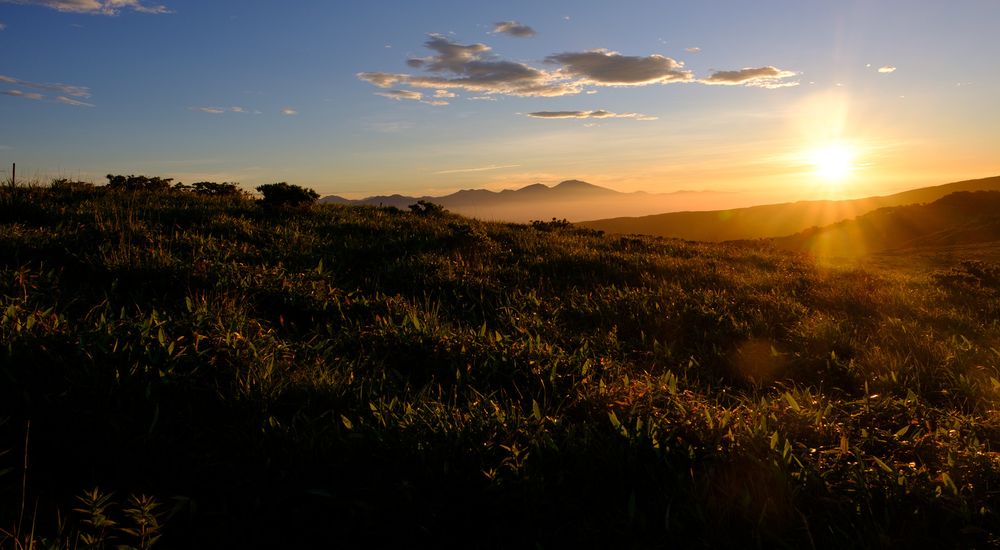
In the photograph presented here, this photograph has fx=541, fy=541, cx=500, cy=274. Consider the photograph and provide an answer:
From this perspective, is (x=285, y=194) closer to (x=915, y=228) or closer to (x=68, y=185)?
(x=68, y=185)

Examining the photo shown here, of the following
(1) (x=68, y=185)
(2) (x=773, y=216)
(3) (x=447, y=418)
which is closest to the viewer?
(3) (x=447, y=418)

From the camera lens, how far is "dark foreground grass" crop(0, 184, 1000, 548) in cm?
258

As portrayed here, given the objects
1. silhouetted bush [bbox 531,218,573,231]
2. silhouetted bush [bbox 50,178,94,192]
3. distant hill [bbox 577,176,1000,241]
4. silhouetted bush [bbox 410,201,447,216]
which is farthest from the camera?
distant hill [bbox 577,176,1000,241]

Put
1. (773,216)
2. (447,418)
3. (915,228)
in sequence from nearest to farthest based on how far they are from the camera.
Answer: (447,418)
(915,228)
(773,216)

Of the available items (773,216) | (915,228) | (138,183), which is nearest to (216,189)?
(138,183)

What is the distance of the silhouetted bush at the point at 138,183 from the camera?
12.6 metres

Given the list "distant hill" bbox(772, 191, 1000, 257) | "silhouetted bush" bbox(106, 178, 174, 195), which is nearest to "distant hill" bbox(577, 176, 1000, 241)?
"distant hill" bbox(772, 191, 1000, 257)

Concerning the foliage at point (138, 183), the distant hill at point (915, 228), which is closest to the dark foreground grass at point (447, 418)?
the foliage at point (138, 183)

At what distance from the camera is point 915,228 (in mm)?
30172

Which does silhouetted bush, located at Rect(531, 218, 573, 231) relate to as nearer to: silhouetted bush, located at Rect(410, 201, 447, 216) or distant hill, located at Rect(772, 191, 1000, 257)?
silhouetted bush, located at Rect(410, 201, 447, 216)

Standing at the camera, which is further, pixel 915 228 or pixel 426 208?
pixel 915 228

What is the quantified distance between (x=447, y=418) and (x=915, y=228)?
3585cm

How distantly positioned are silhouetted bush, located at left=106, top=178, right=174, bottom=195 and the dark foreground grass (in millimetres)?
6733

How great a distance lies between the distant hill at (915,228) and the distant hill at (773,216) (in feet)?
78.3
